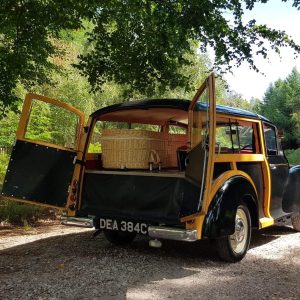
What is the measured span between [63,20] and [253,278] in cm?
757

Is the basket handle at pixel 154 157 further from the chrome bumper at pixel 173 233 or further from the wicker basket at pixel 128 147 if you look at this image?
the chrome bumper at pixel 173 233

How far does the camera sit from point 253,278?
5223 mm

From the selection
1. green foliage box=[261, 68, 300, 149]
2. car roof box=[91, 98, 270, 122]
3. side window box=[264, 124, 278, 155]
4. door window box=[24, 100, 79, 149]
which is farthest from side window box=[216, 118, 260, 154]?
green foliage box=[261, 68, 300, 149]

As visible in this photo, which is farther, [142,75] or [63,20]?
[142,75]

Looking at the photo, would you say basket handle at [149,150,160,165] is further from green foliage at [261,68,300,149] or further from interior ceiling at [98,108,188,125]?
green foliage at [261,68,300,149]

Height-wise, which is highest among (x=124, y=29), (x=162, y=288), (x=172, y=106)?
(x=124, y=29)

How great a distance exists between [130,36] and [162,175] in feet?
21.2

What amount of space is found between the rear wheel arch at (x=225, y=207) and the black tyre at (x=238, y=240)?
222mm

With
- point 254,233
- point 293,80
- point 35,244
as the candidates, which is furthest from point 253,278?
point 293,80

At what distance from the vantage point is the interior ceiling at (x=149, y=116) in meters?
6.56

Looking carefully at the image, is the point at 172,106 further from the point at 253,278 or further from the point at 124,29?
the point at 124,29

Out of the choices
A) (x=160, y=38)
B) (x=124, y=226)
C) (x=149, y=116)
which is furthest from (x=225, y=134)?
(x=160, y=38)

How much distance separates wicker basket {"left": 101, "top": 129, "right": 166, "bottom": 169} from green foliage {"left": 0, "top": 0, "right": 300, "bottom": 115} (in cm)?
377

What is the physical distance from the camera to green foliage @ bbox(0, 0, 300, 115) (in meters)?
9.41
